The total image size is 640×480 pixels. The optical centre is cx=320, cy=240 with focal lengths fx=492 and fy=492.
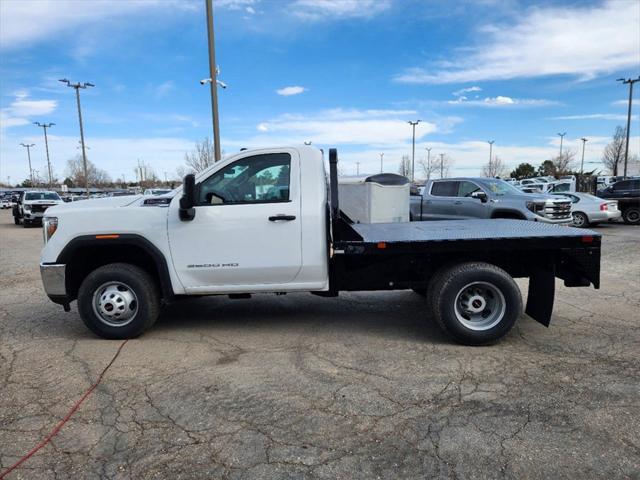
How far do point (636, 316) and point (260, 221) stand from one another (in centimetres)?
468

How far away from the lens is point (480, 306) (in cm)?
493

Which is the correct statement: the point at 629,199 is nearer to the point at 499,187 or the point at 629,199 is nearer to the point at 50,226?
the point at 499,187

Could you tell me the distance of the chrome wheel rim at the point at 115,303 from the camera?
204 inches

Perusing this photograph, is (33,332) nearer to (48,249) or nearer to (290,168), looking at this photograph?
(48,249)

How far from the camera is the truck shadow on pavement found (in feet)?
18.4

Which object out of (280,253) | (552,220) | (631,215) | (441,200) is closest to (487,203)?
(441,200)

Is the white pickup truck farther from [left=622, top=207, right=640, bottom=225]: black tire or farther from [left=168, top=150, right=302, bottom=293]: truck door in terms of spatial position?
[left=622, top=207, right=640, bottom=225]: black tire

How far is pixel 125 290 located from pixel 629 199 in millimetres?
19709

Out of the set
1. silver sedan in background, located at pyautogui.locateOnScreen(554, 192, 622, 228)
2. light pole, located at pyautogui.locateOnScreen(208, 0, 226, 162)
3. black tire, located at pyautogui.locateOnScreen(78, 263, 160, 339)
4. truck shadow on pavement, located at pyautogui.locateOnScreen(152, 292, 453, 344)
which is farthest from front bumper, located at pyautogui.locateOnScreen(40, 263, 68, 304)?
silver sedan in background, located at pyautogui.locateOnScreen(554, 192, 622, 228)

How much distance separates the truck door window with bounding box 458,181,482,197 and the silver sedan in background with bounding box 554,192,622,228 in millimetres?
5992

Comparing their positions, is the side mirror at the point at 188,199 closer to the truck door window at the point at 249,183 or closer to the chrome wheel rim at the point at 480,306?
the truck door window at the point at 249,183

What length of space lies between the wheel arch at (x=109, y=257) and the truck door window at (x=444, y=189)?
986cm

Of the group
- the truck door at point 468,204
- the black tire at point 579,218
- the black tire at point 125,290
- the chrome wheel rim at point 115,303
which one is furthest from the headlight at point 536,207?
the chrome wheel rim at point 115,303

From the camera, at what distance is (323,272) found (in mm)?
5094
